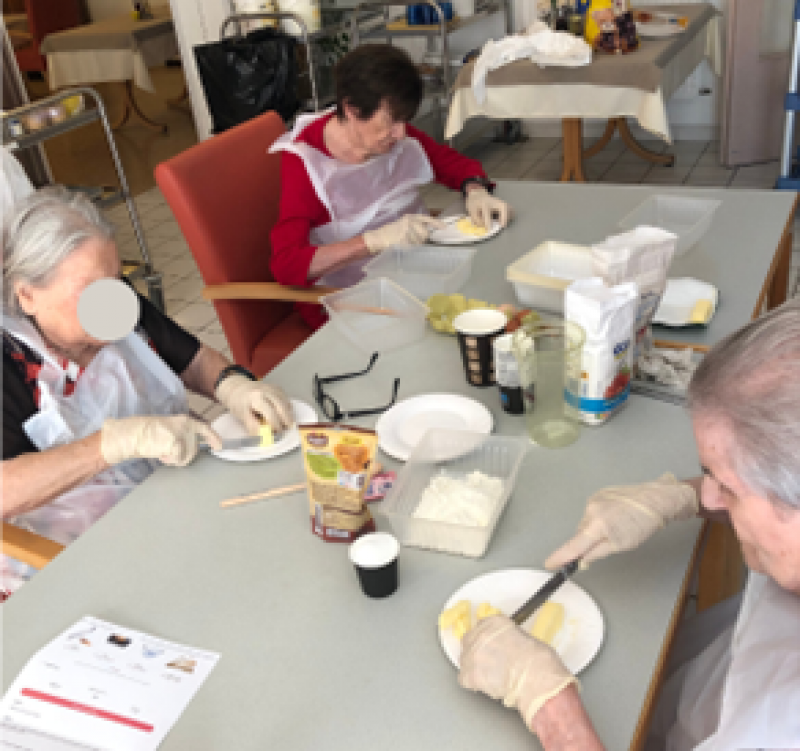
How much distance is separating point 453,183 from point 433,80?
8.56ft

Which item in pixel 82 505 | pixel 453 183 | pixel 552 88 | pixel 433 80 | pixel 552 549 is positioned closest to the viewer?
pixel 552 549

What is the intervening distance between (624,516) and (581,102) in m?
3.19

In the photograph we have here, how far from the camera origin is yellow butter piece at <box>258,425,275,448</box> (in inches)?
52.3

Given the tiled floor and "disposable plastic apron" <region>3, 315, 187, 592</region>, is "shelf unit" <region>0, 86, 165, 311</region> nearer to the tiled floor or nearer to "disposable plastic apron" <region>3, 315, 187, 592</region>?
the tiled floor

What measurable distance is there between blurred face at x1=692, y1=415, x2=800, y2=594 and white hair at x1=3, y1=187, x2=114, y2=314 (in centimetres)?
106

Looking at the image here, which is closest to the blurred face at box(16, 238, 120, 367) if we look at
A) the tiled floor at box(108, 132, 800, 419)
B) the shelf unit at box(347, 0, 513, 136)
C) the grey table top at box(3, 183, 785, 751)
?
the grey table top at box(3, 183, 785, 751)

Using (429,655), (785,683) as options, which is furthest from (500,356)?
(785,683)

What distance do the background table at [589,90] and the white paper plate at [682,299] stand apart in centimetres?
228

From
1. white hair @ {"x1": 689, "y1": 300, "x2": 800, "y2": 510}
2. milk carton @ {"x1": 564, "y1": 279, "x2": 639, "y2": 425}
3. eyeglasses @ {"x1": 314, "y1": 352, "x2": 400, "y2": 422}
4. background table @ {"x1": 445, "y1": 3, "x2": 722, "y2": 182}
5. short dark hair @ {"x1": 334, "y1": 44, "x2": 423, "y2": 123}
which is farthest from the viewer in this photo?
background table @ {"x1": 445, "y1": 3, "x2": 722, "y2": 182}

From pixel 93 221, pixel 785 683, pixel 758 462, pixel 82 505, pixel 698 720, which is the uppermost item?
pixel 93 221

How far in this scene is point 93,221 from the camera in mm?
1375

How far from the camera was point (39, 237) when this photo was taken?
1.31 m

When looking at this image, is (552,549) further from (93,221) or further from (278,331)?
(278,331)

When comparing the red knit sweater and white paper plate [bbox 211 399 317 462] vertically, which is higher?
the red knit sweater
